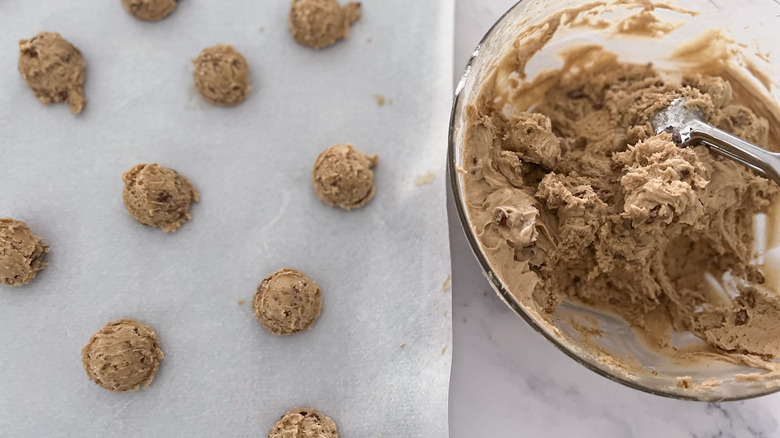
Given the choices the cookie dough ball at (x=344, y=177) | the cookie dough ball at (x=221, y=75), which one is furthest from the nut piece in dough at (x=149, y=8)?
the cookie dough ball at (x=344, y=177)

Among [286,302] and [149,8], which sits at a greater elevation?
[149,8]

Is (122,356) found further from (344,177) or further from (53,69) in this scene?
(53,69)

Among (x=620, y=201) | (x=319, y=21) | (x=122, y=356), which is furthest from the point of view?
(x=319, y=21)

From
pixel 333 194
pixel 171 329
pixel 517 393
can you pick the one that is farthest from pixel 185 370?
pixel 517 393

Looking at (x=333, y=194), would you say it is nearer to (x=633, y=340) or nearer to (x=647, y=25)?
(x=633, y=340)

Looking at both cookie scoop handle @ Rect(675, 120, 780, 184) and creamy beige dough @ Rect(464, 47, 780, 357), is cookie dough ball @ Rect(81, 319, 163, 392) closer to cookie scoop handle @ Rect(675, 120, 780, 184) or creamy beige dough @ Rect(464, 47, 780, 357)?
creamy beige dough @ Rect(464, 47, 780, 357)

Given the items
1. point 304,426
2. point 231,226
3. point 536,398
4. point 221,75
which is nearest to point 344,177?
point 231,226

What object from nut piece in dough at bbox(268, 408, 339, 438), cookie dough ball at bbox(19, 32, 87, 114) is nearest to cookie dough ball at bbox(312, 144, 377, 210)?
nut piece in dough at bbox(268, 408, 339, 438)
